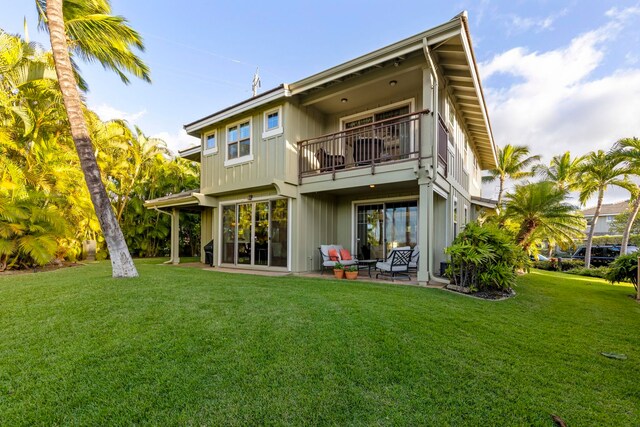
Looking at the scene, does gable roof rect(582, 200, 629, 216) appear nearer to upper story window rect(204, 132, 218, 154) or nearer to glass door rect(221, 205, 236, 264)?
glass door rect(221, 205, 236, 264)

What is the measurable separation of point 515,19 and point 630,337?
45.8 ft

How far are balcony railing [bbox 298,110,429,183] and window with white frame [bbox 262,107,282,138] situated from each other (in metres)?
0.90

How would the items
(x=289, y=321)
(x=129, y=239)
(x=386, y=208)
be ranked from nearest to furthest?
1. (x=289, y=321)
2. (x=386, y=208)
3. (x=129, y=239)

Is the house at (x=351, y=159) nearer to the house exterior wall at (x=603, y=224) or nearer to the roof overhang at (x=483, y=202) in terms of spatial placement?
the roof overhang at (x=483, y=202)

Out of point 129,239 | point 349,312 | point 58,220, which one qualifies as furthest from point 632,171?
point 129,239

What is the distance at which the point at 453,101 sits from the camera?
9.56 metres

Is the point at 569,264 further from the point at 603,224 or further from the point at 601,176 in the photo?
the point at 603,224

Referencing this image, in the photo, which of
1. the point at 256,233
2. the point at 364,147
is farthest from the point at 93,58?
the point at 364,147

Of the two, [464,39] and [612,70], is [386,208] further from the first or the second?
[612,70]

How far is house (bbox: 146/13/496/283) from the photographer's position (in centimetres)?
713

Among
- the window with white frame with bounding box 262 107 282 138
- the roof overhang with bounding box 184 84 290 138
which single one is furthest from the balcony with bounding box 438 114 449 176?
the window with white frame with bounding box 262 107 282 138

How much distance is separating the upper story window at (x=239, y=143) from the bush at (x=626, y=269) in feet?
36.4

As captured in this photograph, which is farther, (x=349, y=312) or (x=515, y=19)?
(x=515, y=19)

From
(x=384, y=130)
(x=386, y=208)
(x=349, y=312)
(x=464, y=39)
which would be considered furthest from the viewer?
(x=386, y=208)
